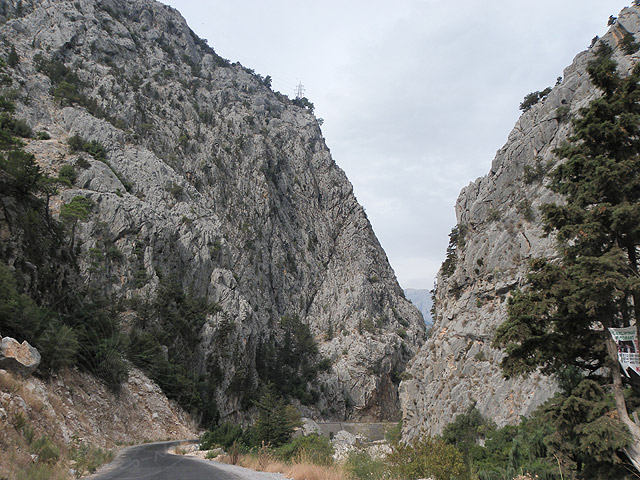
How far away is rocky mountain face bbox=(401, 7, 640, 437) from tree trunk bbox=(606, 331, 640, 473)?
19270mm

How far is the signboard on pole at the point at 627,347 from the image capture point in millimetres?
8133

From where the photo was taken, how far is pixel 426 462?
8.41 meters

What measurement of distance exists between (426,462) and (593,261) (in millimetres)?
5347

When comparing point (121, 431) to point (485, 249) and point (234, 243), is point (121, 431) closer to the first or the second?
point (485, 249)

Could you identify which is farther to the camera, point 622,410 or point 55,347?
point 55,347

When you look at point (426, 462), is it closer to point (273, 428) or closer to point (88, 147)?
point (273, 428)

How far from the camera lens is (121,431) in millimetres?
28500

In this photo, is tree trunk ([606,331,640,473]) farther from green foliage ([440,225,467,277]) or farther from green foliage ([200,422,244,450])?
green foliage ([440,225,467,277])

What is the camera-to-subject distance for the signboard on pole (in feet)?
26.7

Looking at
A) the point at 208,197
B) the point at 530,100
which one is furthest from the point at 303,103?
the point at 530,100

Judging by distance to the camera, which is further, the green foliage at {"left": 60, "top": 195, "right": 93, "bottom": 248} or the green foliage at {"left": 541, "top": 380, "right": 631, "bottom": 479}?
Result: the green foliage at {"left": 60, "top": 195, "right": 93, "bottom": 248}

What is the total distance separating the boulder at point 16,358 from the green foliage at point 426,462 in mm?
12930

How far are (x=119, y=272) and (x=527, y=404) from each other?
3979 centimetres

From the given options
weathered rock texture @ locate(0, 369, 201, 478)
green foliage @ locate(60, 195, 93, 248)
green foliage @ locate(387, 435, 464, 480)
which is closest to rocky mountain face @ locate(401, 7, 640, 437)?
green foliage @ locate(387, 435, 464, 480)
